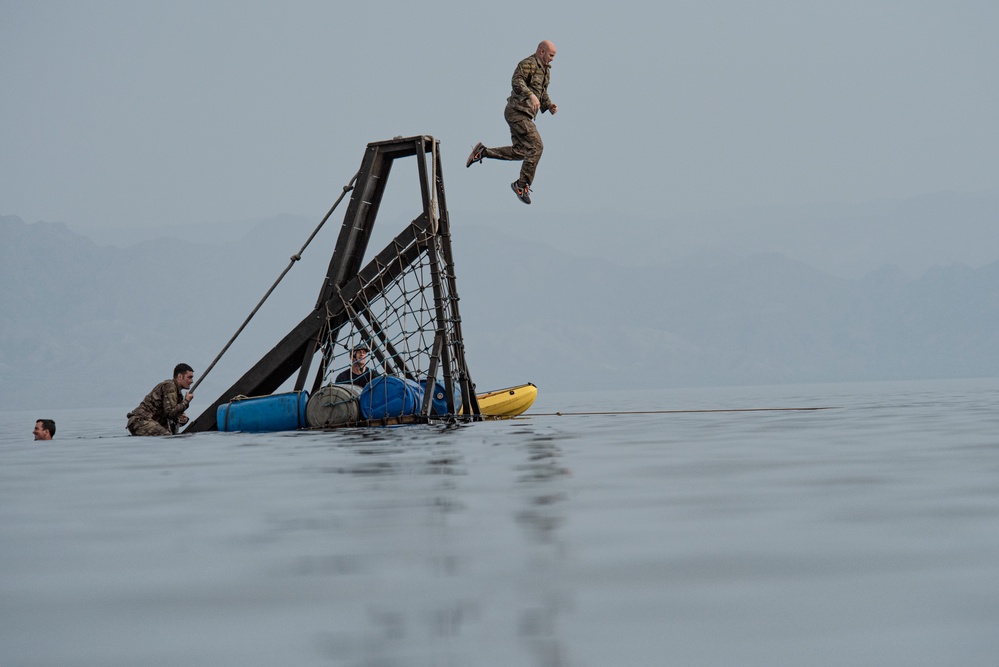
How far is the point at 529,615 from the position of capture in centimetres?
405

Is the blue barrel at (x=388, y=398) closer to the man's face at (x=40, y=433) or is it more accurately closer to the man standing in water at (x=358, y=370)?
the man standing in water at (x=358, y=370)

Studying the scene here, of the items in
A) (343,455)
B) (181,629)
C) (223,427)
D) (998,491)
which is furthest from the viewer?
(223,427)

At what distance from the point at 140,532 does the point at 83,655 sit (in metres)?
2.93

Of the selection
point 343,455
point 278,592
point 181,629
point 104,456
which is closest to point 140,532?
point 278,592

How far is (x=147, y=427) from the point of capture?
19812 mm

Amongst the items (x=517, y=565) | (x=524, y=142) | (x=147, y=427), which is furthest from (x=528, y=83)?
(x=517, y=565)

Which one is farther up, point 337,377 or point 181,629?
point 337,377

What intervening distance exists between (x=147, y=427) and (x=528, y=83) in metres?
8.44

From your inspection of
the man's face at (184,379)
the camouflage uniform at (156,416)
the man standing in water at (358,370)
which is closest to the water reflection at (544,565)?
the man standing in water at (358,370)

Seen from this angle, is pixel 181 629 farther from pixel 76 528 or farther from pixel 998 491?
pixel 998 491

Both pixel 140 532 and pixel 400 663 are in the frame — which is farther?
pixel 140 532

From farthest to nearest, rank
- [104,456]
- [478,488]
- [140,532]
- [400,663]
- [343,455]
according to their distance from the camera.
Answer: [104,456]
[343,455]
[478,488]
[140,532]
[400,663]

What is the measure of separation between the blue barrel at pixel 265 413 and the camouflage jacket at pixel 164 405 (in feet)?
2.51

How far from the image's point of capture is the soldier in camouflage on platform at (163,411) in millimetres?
19188
